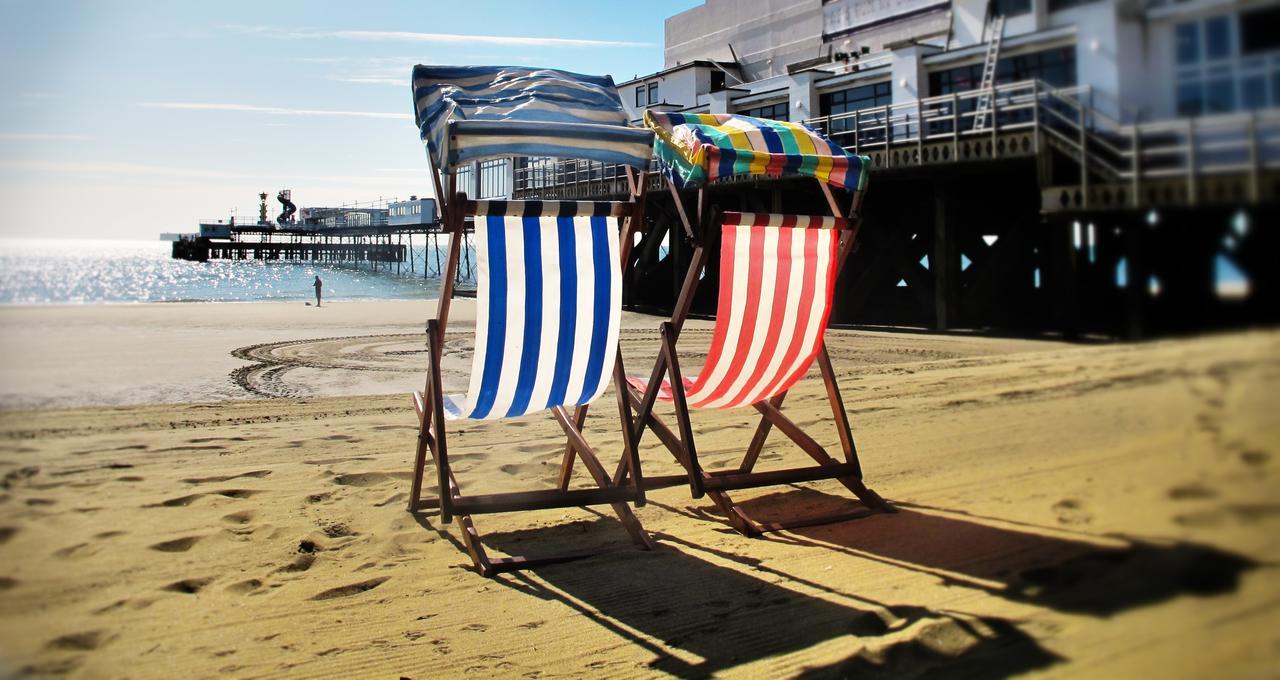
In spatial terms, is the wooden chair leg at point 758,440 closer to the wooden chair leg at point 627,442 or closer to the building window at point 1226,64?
the wooden chair leg at point 627,442

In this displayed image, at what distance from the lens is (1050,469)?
62cm

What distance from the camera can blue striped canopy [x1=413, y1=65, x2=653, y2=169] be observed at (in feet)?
8.94

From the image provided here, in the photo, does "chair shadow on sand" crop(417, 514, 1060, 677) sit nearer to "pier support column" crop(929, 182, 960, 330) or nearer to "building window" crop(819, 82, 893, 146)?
"pier support column" crop(929, 182, 960, 330)

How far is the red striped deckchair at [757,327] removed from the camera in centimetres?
301

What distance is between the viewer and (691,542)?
297 centimetres

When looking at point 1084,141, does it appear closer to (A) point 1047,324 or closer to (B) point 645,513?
(A) point 1047,324

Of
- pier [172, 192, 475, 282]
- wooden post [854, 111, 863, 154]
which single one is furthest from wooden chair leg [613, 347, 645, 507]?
pier [172, 192, 475, 282]

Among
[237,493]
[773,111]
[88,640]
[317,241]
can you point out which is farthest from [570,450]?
[317,241]

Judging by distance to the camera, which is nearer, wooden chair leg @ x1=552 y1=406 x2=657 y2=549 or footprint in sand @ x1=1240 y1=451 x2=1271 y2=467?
footprint in sand @ x1=1240 y1=451 x2=1271 y2=467

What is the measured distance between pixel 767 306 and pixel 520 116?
1147mm

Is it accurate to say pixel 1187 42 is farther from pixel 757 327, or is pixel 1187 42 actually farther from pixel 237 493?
pixel 237 493

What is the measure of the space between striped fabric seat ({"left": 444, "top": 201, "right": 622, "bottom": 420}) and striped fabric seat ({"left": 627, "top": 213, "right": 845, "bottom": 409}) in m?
0.41

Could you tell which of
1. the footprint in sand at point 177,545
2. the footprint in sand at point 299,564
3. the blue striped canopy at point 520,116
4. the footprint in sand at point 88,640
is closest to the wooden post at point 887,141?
the blue striped canopy at point 520,116

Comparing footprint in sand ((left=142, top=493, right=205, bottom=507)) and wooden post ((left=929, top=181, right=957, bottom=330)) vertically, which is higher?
wooden post ((left=929, top=181, right=957, bottom=330))
